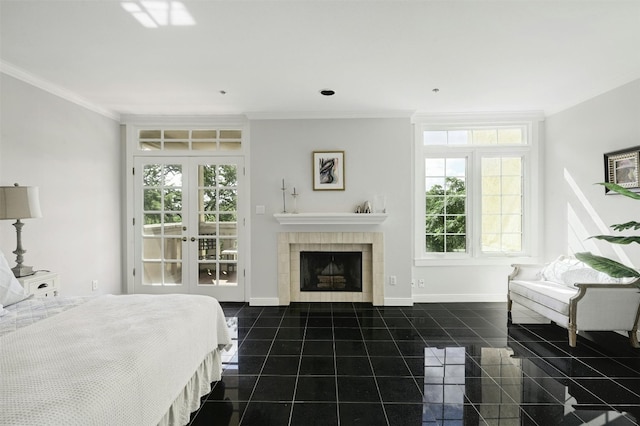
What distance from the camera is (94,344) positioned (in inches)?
59.4

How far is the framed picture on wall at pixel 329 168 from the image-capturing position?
4371 millimetres

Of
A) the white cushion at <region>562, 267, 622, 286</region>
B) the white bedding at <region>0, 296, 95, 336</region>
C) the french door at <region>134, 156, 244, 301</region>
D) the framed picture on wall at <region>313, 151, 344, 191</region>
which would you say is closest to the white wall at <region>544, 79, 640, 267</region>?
the white cushion at <region>562, 267, 622, 286</region>

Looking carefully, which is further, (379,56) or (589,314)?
(589,314)

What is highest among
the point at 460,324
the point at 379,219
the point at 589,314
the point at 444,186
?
the point at 444,186

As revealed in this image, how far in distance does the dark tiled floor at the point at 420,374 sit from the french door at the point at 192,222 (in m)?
0.96

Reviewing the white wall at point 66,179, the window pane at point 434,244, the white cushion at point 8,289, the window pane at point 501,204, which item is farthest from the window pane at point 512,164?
the white wall at point 66,179

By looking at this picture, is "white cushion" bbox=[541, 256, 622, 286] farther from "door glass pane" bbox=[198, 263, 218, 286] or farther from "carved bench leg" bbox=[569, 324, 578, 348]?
"door glass pane" bbox=[198, 263, 218, 286]

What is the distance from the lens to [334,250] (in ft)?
14.7

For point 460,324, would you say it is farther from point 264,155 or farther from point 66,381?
point 66,381

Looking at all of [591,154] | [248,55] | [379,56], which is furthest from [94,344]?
[591,154]

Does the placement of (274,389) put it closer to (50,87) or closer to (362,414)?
(362,414)

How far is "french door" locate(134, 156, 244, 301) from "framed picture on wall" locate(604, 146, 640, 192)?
14.5 ft

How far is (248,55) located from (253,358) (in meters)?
2.67

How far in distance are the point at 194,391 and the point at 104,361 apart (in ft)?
2.86
